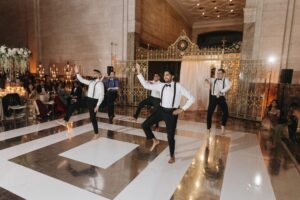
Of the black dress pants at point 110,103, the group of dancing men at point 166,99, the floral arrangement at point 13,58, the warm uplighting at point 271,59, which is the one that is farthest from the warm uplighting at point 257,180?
the floral arrangement at point 13,58

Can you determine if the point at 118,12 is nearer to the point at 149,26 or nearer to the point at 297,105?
the point at 149,26

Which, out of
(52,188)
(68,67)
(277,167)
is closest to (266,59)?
(277,167)

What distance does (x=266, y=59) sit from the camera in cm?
706

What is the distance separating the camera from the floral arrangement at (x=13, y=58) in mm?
6238

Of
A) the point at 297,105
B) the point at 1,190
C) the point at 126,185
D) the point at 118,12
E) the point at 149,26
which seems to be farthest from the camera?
the point at 149,26

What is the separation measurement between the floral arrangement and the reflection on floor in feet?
8.85

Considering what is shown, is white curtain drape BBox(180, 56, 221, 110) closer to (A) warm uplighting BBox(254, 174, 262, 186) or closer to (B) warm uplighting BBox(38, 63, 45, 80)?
(A) warm uplighting BBox(254, 174, 262, 186)

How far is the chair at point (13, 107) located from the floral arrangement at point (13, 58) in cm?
120

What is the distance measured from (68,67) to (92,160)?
886cm

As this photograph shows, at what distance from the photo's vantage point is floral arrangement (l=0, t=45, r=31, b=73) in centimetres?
624

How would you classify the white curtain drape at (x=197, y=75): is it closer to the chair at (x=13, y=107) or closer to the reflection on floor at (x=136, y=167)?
the reflection on floor at (x=136, y=167)

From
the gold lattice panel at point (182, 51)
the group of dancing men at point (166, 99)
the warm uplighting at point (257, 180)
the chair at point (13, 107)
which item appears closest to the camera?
the warm uplighting at point (257, 180)

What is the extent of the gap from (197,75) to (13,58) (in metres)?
6.78

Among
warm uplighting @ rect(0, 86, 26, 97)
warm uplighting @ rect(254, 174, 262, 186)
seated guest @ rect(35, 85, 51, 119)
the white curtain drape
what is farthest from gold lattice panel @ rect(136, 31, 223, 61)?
warm uplighting @ rect(254, 174, 262, 186)
